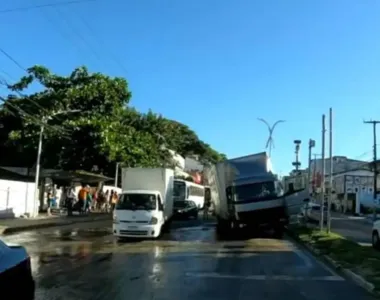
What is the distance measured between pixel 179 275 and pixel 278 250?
7313 millimetres

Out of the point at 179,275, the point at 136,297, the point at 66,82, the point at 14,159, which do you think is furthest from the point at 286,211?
the point at 14,159

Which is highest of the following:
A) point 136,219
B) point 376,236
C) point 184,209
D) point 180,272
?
point 184,209

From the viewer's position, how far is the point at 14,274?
7102mm

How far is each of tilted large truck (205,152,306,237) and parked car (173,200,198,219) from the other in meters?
13.2

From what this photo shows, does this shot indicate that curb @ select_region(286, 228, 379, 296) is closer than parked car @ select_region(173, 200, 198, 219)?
Yes

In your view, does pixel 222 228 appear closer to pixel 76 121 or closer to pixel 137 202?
pixel 137 202

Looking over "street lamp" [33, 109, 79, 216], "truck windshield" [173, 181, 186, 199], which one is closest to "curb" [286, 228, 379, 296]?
"street lamp" [33, 109, 79, 216]

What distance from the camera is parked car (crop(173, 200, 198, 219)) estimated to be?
43.4 m

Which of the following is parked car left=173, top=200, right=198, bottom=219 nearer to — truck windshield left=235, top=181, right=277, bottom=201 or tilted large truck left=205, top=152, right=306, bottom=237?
tilted large truck left=205, top=152, right=306, bottom=237

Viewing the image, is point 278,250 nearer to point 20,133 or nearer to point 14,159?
point 20,133

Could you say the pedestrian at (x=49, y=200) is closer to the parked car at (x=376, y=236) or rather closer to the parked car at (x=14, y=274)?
the parked car at (x=376, y=236)

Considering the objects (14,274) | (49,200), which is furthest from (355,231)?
(14,274)

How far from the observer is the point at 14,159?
2067 inches

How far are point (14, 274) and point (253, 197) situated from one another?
2105cm
